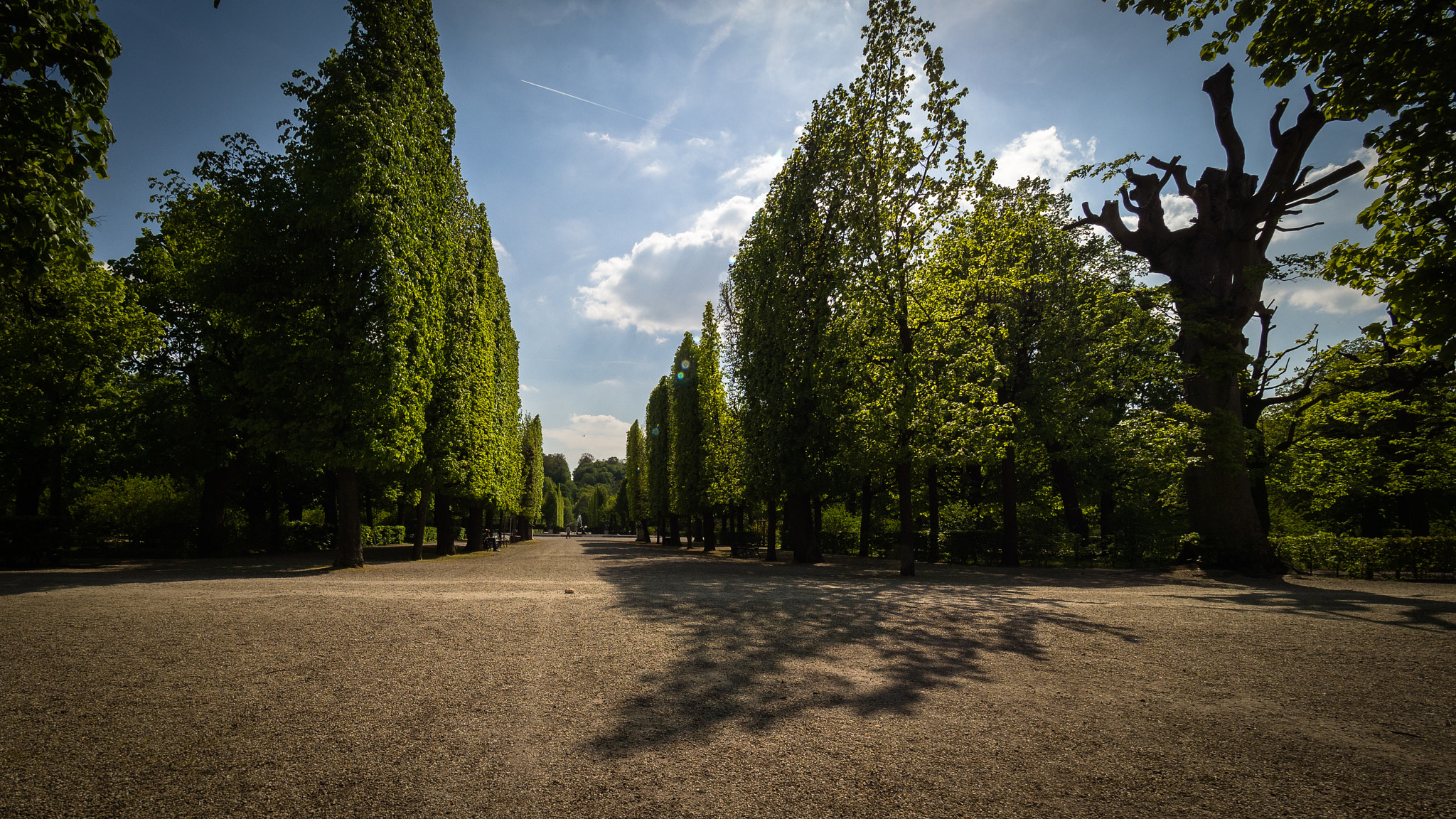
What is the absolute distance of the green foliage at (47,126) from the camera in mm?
5148

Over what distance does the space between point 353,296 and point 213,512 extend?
13030 millimetres

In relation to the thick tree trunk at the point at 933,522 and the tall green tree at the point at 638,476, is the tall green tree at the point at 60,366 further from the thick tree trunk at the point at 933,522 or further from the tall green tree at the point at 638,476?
the tall green tree at the point at 638,476

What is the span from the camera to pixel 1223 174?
55.7 ft

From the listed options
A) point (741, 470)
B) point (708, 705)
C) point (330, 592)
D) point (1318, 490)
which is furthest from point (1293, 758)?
point (1318, 490)

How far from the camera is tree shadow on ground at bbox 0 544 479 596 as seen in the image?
10672mm

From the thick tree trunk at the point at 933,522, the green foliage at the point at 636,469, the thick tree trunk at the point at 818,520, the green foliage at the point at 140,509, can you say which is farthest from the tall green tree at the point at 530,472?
the thick tree trunk at the point at 933,522

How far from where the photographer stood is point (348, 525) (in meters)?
15.5

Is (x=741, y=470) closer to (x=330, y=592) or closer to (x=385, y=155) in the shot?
Answer: (x=330, y=592)

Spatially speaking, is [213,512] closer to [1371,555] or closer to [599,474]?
[1371,555]

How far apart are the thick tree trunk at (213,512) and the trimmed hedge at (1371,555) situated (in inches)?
1402

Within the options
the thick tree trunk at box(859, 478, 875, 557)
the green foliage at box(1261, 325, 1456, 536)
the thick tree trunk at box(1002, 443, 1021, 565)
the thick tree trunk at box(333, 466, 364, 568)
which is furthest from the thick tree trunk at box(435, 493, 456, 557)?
the green foliage at box(1261, 325, 1456, 536)

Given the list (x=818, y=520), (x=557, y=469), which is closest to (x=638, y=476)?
(x=818, y=520)

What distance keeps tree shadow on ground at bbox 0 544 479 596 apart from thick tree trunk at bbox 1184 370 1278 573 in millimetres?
24124

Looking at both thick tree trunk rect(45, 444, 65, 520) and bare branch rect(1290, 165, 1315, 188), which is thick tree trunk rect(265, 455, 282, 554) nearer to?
thick tree trunk rect(45, 444, 65, 520)
